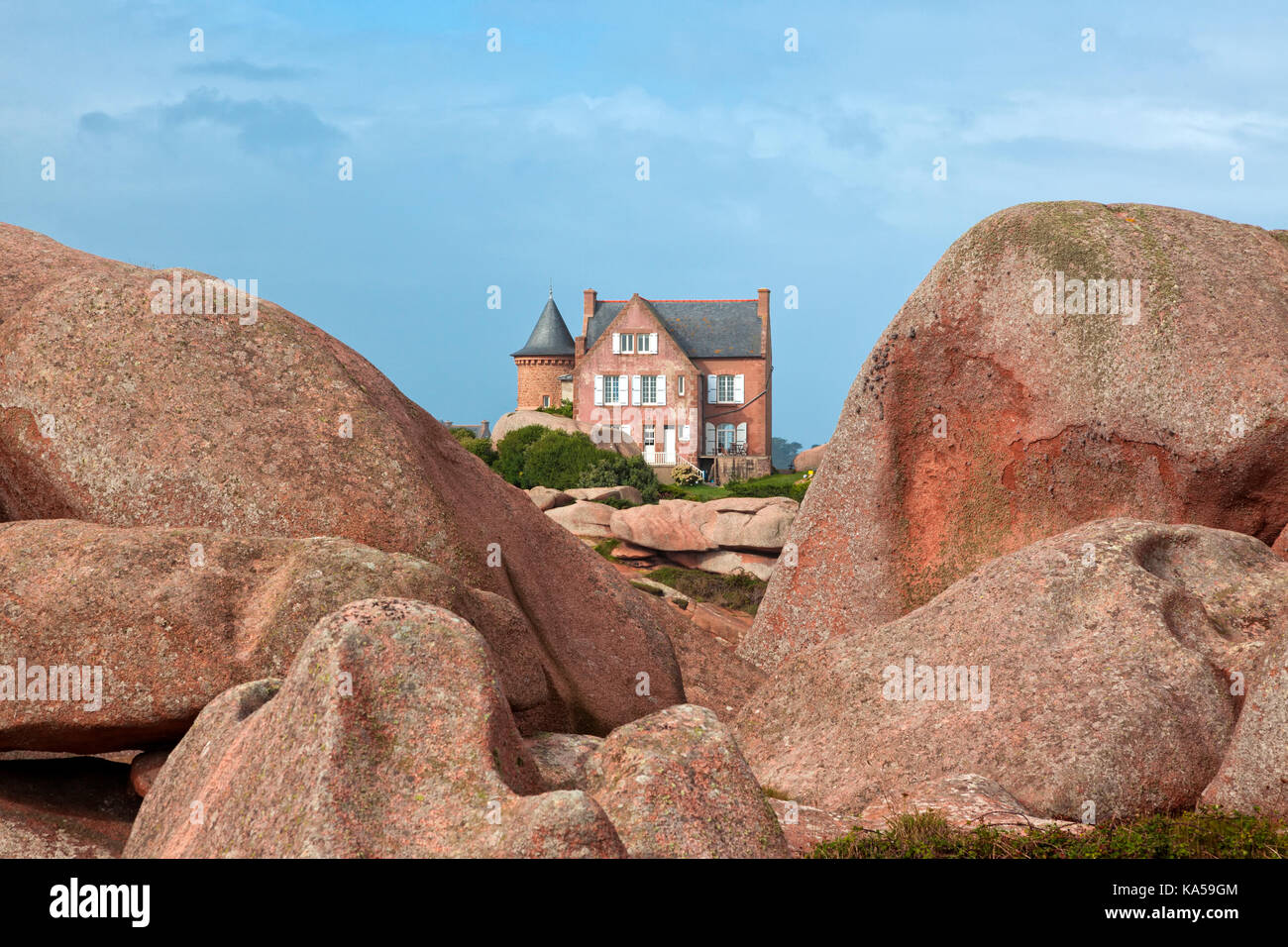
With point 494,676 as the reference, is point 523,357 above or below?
above

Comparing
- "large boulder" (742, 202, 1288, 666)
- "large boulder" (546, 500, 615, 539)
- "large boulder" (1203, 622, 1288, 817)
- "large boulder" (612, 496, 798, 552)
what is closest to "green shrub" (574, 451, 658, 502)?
"large boulder" (546, 500, 615, 539)

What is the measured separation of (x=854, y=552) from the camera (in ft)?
47.0

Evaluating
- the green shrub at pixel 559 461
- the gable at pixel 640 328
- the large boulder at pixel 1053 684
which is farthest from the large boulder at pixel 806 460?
the large boulder at pixel 1053 684

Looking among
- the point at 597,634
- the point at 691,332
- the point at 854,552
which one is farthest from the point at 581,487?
the point at 597,634

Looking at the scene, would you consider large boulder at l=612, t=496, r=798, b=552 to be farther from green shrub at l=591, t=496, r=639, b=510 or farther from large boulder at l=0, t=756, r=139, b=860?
large boulder at l=0, t=756, r=139, b=860

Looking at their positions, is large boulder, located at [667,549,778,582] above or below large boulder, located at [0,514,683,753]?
below

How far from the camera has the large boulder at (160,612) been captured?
664cm

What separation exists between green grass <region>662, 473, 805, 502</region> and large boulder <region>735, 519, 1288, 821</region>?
3721 centimetres

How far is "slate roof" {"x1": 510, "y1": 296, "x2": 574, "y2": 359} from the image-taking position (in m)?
69.0

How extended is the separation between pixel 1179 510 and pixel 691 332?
52119 mm

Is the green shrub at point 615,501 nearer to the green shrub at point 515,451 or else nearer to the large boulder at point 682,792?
the green shrub at point 515,451

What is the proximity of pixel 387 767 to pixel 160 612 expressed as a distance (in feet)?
8.34

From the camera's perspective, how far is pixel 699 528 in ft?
113
